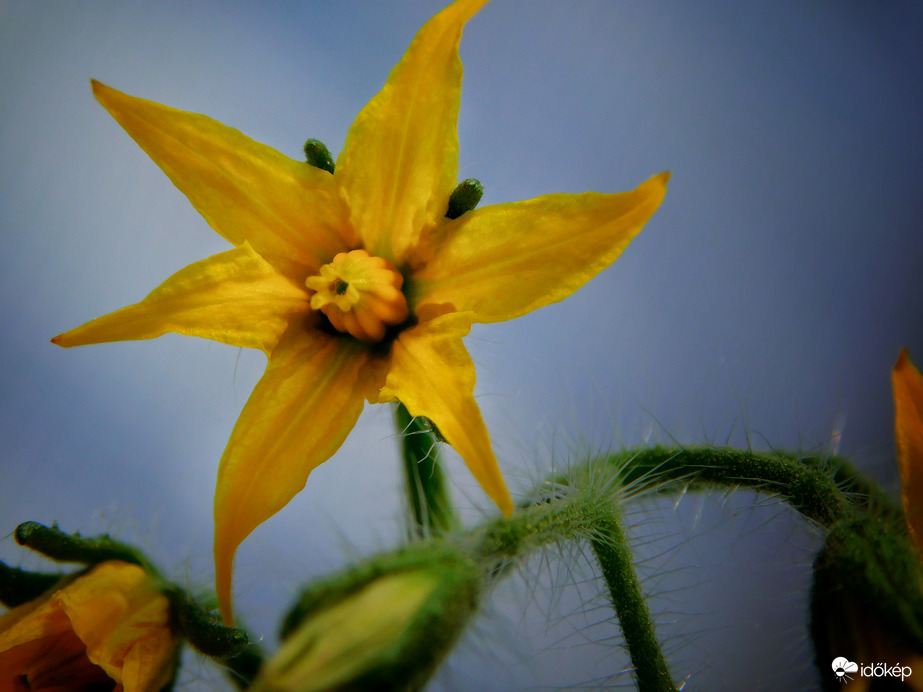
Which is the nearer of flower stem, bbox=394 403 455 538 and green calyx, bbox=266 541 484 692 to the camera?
green calyx, bbox=266 541 484 692

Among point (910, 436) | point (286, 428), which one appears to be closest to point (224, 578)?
point (286, 428)

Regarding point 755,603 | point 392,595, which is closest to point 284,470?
point 392,595

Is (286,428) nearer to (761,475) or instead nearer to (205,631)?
(205,631)

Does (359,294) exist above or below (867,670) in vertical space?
above

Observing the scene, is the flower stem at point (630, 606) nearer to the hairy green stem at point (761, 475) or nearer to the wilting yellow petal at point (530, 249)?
the hairy green stem at point (761, 475)

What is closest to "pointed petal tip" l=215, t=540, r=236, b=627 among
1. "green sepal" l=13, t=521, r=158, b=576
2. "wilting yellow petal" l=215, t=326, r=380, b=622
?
"wilting yellow petal" l=215, t=326, r=380, b=622

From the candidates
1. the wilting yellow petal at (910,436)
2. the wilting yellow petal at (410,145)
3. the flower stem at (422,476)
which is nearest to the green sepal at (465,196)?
the wilting yellow petal at (410,145)

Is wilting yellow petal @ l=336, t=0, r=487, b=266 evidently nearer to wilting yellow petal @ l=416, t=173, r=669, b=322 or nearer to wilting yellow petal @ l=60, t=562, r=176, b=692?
wilting yellow petal @ l=416, t=173, r=669, b=322
